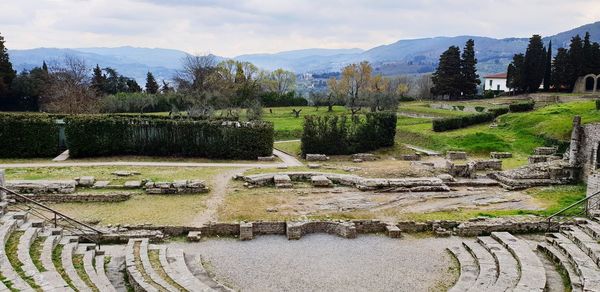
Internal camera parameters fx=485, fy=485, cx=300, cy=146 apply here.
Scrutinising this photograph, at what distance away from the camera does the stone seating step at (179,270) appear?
46.6 feet

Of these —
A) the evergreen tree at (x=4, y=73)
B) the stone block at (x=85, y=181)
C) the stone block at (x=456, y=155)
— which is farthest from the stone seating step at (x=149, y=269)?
the evergreen tree at (x=4, y=73)

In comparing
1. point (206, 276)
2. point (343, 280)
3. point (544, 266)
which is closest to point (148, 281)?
point (206, 276)

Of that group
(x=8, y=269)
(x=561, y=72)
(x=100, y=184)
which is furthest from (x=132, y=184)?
(x=561, y=72)

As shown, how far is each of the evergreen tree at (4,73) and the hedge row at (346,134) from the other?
159 feet

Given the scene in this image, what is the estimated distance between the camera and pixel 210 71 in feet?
244

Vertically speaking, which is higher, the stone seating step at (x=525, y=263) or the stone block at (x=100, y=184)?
the stone block at (x=100, y=184)

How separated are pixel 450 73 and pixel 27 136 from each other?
61.7 m

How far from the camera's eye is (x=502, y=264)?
54.1 feet

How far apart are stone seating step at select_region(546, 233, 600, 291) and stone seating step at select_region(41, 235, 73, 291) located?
14.5m

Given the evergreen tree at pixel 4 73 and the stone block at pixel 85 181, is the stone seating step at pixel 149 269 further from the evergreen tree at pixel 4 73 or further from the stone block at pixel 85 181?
the evergreen tree at pixel 4 73

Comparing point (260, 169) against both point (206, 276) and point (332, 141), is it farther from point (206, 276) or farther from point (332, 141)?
point (206, 276)

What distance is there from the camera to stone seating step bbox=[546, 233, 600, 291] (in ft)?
47.8

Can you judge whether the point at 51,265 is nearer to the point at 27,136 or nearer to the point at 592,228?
the point at 592,228

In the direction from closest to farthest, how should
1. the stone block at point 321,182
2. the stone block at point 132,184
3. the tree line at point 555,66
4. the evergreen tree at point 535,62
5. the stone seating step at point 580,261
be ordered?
the stone seating step at point 580,261, the stone block at point 132,184, the stone block at point 321,182, the tree line at point 555,66, the evergreen tree at point 535,62
